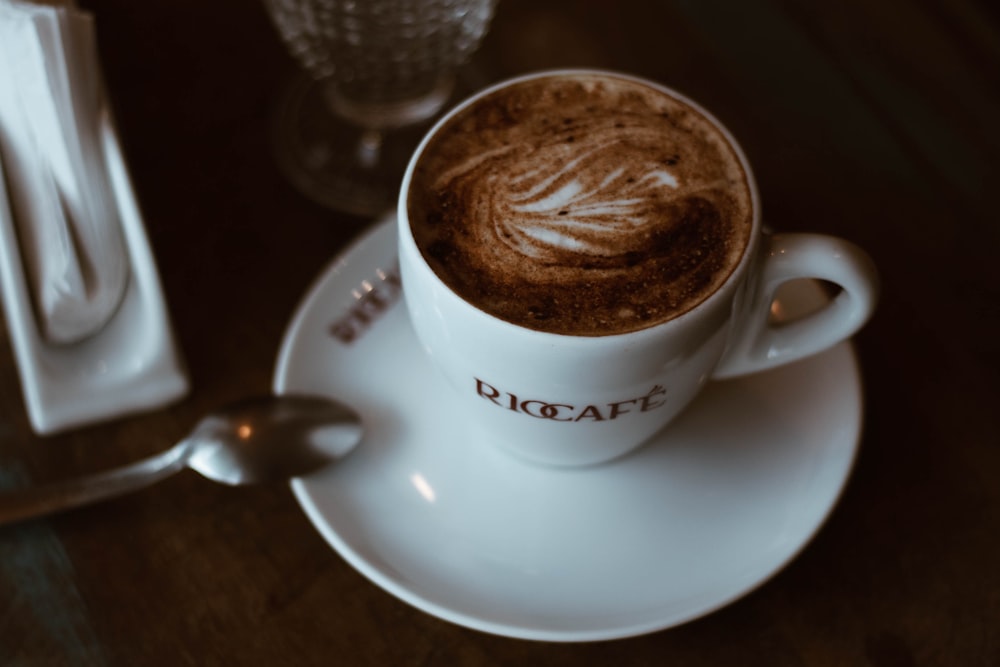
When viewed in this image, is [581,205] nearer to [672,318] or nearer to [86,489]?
[672,318]

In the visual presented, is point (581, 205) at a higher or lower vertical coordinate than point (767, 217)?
higher

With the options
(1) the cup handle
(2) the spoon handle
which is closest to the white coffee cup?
(1) the cup handle

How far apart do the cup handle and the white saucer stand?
3.1 inches

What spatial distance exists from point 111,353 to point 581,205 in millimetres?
416

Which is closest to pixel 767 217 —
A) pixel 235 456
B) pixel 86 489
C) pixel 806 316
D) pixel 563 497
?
pixel 806 316

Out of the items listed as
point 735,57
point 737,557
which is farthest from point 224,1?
point 737,557

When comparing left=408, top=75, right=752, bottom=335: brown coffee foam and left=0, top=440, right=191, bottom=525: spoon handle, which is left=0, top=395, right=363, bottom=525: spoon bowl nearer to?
left=0, top=440, right=191, bottom=525: spoon handle

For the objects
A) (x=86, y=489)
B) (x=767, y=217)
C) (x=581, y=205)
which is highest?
(x=581, y=205)

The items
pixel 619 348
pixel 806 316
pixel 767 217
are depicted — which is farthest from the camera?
pixel 767 217

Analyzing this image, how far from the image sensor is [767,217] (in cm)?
92

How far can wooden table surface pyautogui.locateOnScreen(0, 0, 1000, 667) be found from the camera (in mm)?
698

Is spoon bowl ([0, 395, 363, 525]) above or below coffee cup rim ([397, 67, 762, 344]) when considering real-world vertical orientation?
below

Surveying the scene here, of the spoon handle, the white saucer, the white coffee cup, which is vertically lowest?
the spoon handle

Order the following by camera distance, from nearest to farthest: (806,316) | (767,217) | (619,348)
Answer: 1. (619,348)
2. (806,316)
3. (767,217)
